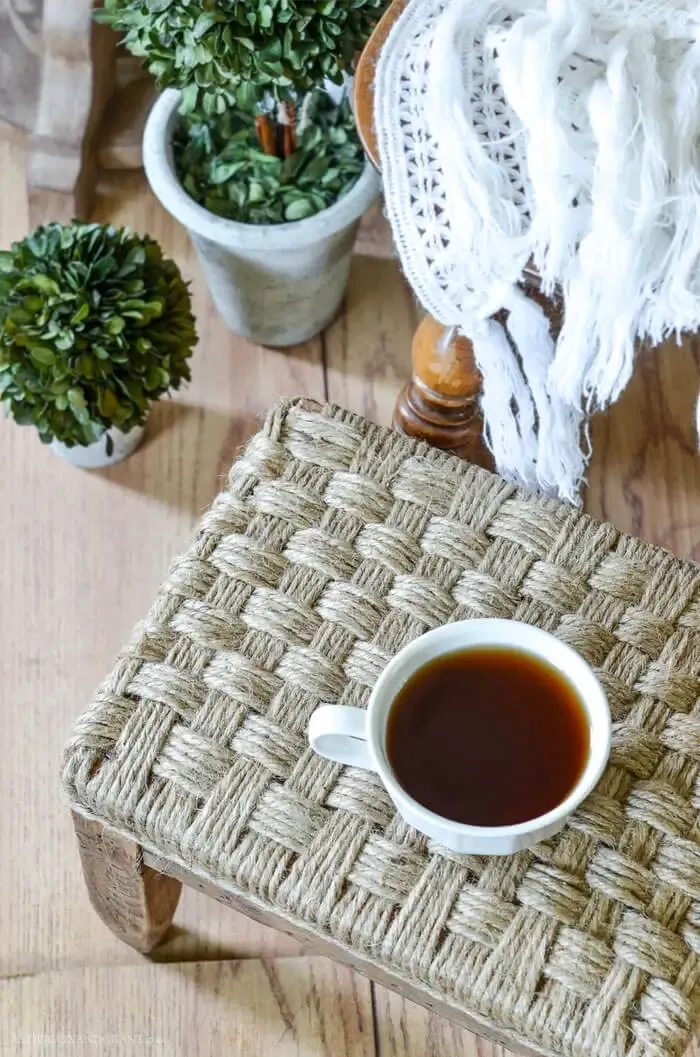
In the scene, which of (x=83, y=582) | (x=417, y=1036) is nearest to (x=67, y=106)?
(x=83, y=582)

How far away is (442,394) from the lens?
0.84 meters

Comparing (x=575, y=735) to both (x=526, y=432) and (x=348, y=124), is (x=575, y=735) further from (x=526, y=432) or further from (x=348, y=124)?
(x=348, y=124)

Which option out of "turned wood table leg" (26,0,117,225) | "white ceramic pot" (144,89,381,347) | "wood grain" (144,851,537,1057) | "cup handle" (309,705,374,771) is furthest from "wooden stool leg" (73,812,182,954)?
"turned wood table leg" (26,0,117,225)

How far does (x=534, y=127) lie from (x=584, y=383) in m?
0.15

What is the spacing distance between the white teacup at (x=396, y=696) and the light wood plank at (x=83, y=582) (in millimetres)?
376

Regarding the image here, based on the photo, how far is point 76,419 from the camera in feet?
2.82

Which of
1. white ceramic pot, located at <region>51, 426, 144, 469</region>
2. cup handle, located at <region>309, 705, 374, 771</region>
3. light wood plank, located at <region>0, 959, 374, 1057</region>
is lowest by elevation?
light wood plank, located at <region>0, 959, 374, 1057</region>

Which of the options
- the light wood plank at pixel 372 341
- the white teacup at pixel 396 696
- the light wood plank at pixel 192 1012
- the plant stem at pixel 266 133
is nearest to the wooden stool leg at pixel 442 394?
the light wood plank at pixel 372 341

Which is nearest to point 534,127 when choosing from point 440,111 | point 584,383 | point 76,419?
point 440,111

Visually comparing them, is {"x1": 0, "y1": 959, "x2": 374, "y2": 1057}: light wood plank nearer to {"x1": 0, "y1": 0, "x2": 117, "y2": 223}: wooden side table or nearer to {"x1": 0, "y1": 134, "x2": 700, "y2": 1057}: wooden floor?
{"x1": 0, "y1": 134, "x2": 700, "y2": 1057}: wooden floor

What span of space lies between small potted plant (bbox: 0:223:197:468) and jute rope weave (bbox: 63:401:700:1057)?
232mm

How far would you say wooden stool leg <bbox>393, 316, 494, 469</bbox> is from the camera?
809 millimetres

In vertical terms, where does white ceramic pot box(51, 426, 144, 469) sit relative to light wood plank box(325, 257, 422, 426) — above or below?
below

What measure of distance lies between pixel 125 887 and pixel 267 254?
0.47m
